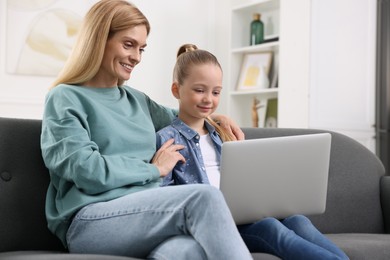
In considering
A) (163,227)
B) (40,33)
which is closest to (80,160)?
(163,227)

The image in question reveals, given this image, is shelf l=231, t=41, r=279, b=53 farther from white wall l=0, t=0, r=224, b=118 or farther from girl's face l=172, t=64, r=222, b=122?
girl's face l=172, t=64, r=222, b=122

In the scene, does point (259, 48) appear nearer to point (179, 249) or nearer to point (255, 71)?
point (255, 71)

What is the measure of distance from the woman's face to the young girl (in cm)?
23

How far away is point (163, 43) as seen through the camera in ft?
17.0

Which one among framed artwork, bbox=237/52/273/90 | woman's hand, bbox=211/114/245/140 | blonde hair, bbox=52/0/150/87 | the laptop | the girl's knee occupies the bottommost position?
the girl's knee

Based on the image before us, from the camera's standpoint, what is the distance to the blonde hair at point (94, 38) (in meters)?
1.78

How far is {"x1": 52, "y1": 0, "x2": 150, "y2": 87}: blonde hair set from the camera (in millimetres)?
1778

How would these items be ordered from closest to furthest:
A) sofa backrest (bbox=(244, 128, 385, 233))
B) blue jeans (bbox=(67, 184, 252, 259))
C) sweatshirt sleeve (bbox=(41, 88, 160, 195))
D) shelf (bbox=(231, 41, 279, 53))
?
blue jeans (bbox=(67, 184, 252, 259)) < sweatshirt sleeve (bbox=(41, 88, 160, 195)) < sofa backrest (bbox=(244, 128, 385, 233)) < shelf (bbox=(231, 41, 279, 53))

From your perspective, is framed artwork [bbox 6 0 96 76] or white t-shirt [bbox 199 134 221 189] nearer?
white t-shirt [bbox 199 134 221 189]

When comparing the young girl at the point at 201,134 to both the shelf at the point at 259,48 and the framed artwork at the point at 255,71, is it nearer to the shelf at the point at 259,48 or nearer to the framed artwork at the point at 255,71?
the shelf at the point at 259,48

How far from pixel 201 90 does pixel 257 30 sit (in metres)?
3.09

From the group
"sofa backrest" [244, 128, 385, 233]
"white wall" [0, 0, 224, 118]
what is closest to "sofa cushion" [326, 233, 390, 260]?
"sofa backrest" [244, 128, 385, 233]

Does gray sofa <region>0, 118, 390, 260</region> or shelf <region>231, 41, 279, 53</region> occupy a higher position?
shelf <region>231, 41, 279, 53</region>

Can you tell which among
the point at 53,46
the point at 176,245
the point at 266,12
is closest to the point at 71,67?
the point at 176,245
